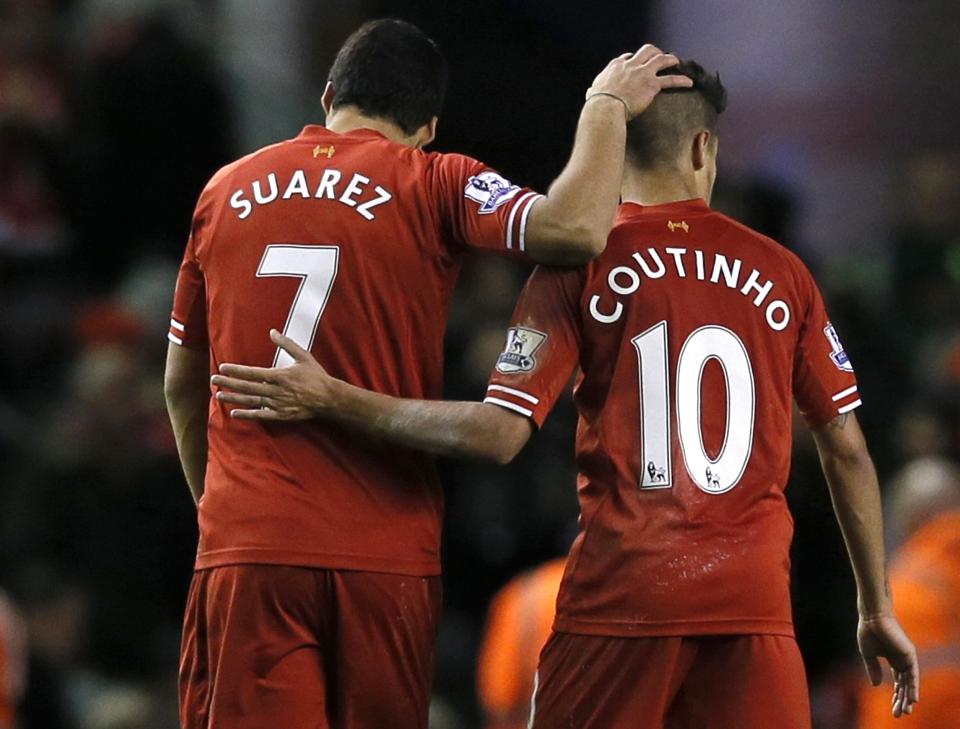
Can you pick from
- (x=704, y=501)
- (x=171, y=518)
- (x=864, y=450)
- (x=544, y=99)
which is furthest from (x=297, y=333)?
(x=544, y=99)

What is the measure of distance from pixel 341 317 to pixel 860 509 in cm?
143

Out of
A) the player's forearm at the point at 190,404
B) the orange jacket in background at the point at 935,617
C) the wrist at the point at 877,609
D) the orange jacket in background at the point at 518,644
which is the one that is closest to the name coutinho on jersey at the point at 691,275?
the wrist at the point at 877,609

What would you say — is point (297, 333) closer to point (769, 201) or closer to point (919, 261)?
point (769, 201)

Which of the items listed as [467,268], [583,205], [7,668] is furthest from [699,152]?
[467,268]

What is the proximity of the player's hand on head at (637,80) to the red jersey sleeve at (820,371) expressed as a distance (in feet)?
1.93

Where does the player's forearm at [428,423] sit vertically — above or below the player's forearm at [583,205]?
below

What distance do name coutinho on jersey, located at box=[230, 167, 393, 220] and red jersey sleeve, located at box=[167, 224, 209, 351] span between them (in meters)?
0.22

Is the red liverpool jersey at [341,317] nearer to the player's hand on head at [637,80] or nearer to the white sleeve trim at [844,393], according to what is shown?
the player's hand on head at [637,80]

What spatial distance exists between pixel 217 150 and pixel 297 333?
5.96 metres

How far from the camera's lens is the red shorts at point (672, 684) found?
4.30 m

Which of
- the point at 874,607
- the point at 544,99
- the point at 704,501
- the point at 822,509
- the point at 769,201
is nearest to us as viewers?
the point at 704,501

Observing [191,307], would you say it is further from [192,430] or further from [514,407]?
[514,407]

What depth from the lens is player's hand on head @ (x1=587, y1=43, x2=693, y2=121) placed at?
449cm

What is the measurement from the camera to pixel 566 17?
10.9m
